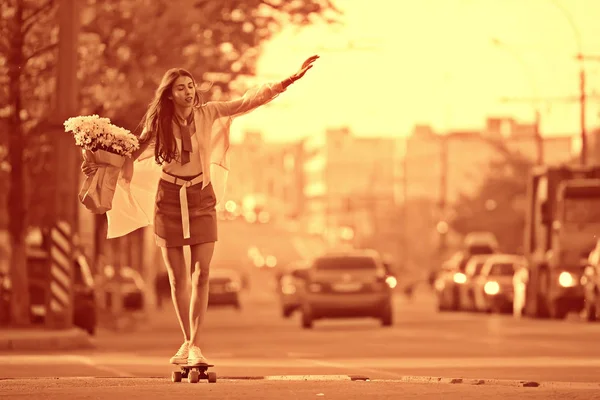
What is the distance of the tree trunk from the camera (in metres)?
30.6

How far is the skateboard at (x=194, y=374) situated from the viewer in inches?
486

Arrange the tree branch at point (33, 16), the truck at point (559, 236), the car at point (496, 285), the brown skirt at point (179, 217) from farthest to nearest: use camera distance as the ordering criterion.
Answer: the car at point (496, 285) < the truck at point (559, 236) < the tree branch at point (33, 16) < the brown skirt at point (179, 217)

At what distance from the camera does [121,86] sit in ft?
107

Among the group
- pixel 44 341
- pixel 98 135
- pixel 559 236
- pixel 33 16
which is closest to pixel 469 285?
pixel 559 236

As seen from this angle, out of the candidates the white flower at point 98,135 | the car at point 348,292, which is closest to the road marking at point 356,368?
the white flower at point 98,135

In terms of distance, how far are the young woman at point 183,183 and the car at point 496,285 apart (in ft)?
127

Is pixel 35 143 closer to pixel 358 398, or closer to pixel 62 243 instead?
pixel 62 243

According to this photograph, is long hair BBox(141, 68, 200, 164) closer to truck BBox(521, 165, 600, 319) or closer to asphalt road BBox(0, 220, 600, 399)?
asphalt road BBox(0, 220, 600, 399)

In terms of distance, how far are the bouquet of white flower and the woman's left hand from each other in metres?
1.14

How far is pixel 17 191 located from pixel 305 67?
20.3 m

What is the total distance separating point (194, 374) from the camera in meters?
12.3

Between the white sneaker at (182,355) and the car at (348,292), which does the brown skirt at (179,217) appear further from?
the car at (348,292)

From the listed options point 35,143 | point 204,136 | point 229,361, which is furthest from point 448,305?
point 204,136

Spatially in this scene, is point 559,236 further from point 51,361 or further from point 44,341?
point 51,361
